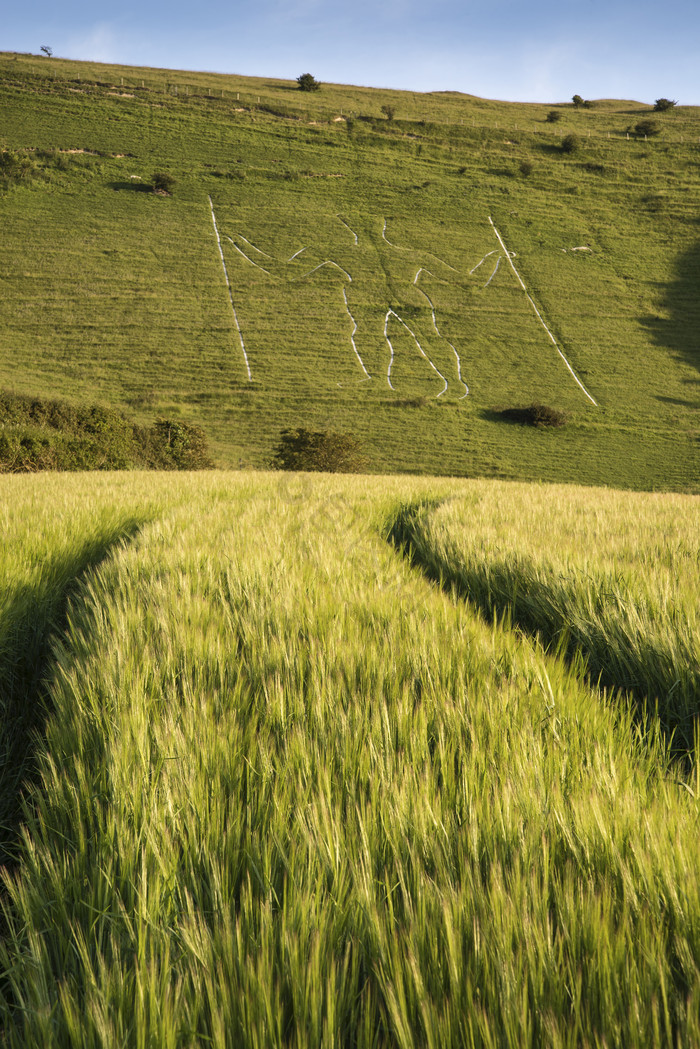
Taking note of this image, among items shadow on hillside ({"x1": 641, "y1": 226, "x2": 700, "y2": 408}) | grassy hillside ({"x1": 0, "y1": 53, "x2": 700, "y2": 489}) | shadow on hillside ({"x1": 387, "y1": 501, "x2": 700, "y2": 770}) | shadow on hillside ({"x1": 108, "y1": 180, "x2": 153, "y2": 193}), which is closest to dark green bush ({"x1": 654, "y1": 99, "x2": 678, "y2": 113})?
grassy hillside ({"x1": 0, "y1": 53, "x2": 700, "y2": 489})

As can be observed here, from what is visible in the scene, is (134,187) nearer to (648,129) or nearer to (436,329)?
(436,329)

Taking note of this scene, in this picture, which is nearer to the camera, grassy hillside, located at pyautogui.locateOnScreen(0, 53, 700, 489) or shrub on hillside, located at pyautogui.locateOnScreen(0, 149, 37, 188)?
grassy hillside, located at pyautogui.locateOnScreen(0, 53, 700, 489)

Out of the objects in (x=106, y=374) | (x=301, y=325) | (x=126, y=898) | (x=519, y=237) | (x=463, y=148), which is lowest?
(x=126, y=898)

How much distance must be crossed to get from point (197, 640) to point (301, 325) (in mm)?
51465

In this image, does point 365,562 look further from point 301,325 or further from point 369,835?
point 301,325

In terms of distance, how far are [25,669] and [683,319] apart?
6503 centimetres

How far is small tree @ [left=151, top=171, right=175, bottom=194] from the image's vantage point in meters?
60.8

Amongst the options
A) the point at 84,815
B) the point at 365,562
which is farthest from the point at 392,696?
the point at 365,562

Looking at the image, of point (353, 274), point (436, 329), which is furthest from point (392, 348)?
point (353, 274)

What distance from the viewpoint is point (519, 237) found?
63.0m

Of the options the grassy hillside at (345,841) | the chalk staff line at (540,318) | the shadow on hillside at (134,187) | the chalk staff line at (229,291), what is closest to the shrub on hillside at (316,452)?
the chalk staff line at (229,291)

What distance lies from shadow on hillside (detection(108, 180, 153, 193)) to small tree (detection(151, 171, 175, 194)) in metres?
0.62

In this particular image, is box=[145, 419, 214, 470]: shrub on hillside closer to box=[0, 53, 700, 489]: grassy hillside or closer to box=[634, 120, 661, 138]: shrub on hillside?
box=[0, 53, 700, 489]: grassy hillside

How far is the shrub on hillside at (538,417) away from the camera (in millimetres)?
40875
